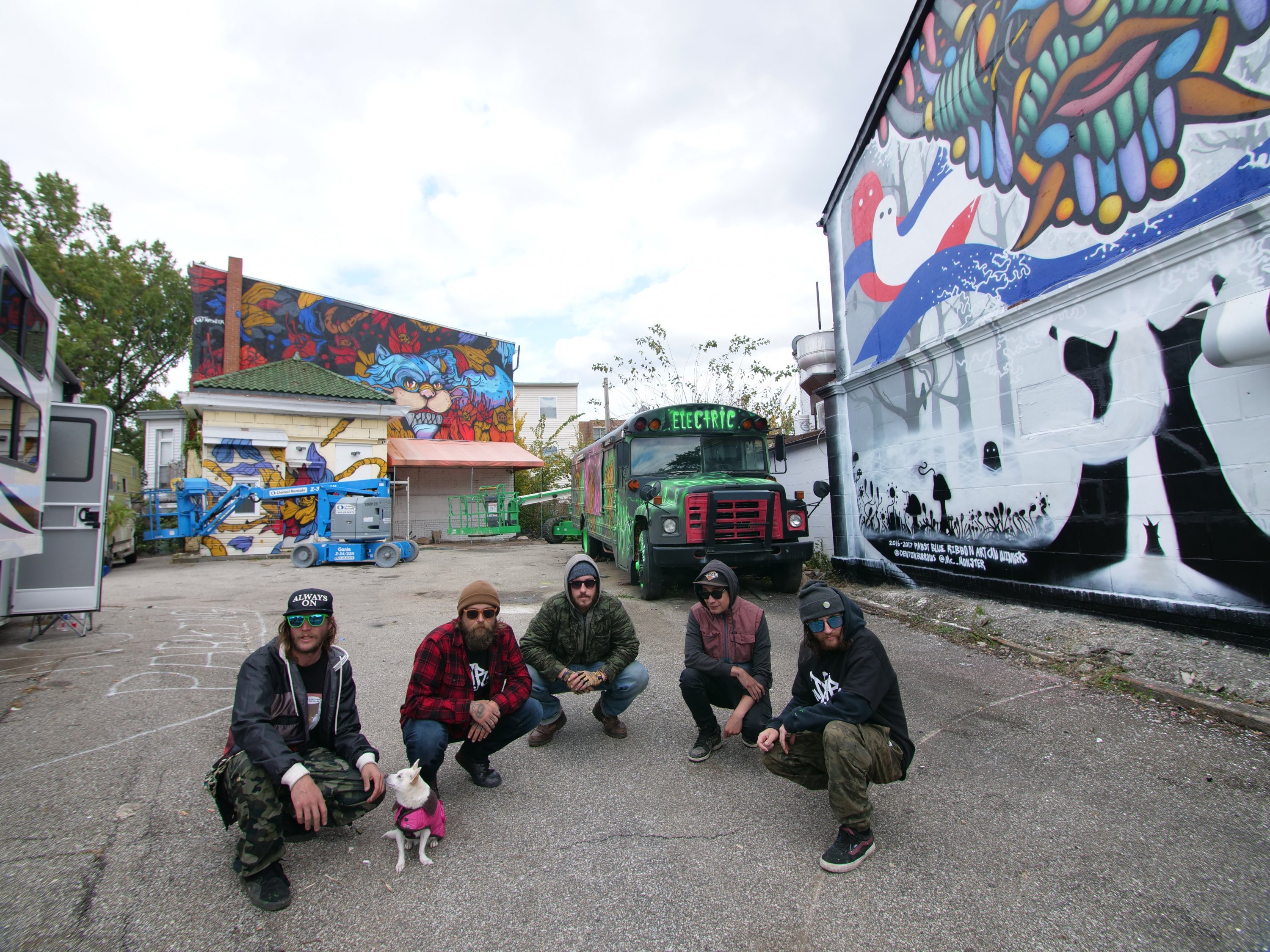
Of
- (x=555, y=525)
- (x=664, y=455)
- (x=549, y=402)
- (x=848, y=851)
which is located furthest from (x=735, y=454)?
(x=549, y=402)

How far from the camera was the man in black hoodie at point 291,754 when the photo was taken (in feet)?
8.21

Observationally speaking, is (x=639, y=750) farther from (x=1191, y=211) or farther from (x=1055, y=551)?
(x=1191, y=211)

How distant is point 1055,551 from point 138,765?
24.5 ft

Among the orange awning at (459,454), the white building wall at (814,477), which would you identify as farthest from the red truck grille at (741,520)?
the orange awning at (459,454)

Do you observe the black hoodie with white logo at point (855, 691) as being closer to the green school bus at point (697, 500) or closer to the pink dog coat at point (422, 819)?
the pink dog coat at point (422, 819)

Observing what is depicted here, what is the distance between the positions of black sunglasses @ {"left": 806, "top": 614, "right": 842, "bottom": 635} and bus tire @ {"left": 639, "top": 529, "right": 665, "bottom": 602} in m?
5.48

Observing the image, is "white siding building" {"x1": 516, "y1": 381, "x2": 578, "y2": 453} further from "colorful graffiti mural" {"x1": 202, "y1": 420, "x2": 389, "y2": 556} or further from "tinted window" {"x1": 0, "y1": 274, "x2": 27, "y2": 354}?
"tinted window" {"x1": 0, "y1": 274, "x2": 27, "y2": 354}

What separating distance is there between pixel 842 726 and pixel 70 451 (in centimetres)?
741

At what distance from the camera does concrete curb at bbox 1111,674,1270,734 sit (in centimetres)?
388

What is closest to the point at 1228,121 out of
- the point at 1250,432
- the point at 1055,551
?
the point at 1250,432

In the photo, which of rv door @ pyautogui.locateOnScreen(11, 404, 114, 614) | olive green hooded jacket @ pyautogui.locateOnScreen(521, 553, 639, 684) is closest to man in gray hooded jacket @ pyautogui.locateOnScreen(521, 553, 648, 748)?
olive green hooded jacket @ pyautogui.locateOnScreen(521, 553, 639, 684)

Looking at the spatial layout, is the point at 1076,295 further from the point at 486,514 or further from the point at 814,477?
the point at 486,514

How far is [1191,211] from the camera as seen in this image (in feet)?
16.8

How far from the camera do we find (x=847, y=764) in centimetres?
278
